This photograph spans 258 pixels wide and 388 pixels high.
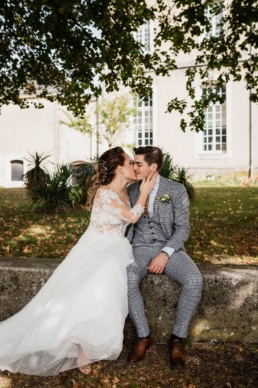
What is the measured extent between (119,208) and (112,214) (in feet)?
0.31

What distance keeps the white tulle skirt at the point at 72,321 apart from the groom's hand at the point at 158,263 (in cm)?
25

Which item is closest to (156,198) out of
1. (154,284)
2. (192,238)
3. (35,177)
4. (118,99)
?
(154,284)

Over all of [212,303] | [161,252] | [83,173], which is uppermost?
[83,173]

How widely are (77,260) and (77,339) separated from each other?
0.70 meters

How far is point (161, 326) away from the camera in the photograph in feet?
11.3

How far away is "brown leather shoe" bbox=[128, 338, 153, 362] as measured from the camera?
3045mm

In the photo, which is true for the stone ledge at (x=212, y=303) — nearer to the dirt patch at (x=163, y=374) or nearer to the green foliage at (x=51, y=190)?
the dirt patch at (x=163, y=374)

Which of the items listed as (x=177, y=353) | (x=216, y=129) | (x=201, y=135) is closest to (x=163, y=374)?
(x=177, y=353)

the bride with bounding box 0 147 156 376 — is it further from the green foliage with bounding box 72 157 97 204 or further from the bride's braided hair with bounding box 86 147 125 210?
the green foliage with bounding box 72 157 97 204

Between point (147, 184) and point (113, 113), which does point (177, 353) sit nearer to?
point (147, 184)

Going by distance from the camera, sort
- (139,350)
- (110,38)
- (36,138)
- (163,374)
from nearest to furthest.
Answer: (163,374)
(139,350)
(110,38)
(36,138)

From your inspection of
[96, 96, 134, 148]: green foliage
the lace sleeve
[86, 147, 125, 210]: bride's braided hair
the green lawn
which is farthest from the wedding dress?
[96, 96, 134, 148]: green foliage

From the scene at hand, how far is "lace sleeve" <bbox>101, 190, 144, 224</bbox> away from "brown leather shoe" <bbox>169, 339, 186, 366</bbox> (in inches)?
44.6

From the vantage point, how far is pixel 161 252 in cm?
338
